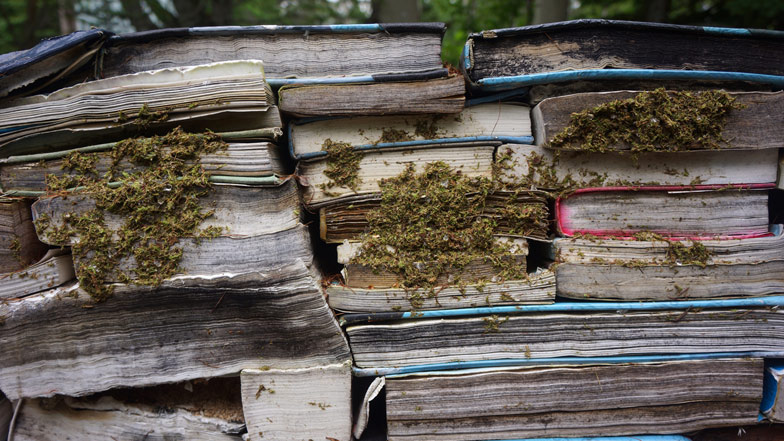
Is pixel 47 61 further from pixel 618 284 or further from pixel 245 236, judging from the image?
pixel 618 284

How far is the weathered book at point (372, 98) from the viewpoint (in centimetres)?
164

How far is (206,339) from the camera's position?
1683 millimetres

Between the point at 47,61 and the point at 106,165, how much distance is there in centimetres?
52

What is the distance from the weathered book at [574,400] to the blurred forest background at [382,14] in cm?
334

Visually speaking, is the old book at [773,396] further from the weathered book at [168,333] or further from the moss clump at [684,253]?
the weathered book at [168,333]

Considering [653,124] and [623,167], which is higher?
[653,124]

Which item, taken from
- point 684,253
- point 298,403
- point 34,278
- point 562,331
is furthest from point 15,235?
point 684,253

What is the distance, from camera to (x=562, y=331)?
5.62 ft

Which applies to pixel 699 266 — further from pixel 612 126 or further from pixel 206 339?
pixel 206 339

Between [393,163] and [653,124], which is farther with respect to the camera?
[393,163]

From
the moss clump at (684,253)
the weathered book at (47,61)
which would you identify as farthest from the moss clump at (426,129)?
the weathered book at (47,61)

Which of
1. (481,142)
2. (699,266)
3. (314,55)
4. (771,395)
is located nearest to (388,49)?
(314,55)

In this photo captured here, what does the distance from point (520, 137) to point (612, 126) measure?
0.36 meters

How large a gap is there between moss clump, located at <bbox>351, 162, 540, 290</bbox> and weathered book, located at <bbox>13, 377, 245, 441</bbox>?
967 mm
